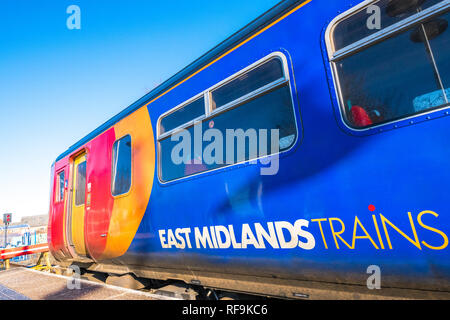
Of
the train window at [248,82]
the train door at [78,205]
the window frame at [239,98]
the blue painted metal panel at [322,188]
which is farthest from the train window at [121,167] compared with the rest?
the train window at [248,82]

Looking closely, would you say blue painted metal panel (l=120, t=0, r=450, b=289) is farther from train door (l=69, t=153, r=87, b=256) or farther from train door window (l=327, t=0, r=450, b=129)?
train door (l=69, t=153, r=87, b=256)

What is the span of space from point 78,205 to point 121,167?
6.50 ft

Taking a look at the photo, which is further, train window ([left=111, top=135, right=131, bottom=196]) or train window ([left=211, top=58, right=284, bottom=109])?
train window ([left=111, top=135, right=131, bottom=196])

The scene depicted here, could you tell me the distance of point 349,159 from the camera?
1819mm

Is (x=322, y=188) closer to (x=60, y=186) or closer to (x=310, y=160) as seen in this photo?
(x=310, y=160)

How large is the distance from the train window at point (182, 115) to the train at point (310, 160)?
24 millimetres

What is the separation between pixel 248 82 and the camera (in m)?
2.57

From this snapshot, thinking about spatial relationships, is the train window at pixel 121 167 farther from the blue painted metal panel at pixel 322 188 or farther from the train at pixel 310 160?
the blue painted metal panel at pixel 322 188

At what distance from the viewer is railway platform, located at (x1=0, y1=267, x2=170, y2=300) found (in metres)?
2.74

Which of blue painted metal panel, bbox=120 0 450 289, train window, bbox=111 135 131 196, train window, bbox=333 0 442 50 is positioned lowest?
blue painted metal panel, bbox=120 0 450 289

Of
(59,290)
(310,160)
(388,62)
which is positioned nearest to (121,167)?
(59,290)

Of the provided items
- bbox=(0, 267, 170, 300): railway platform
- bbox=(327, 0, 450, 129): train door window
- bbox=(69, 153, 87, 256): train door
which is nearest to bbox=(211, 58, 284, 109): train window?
bbox=(327, 0, 450, 129): train door window

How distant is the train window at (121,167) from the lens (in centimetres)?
386

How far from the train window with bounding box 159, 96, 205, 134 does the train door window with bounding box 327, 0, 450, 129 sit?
149 cm
